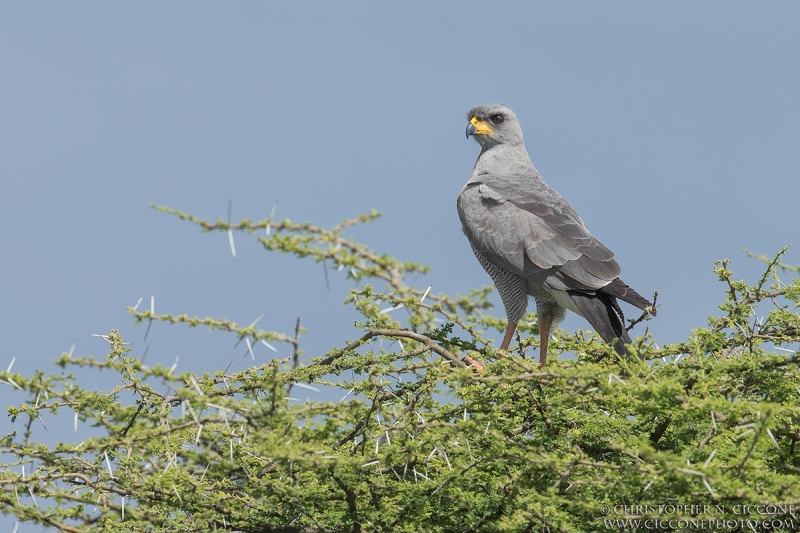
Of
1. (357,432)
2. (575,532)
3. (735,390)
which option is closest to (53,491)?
(357,432)

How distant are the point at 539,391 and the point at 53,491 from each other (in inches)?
90.7

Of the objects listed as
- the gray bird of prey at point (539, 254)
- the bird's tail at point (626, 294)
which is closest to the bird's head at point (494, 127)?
the gray bird of prey at point (539, 254)

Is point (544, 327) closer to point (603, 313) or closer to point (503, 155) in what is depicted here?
point (603, 313)

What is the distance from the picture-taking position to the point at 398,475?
4008mm

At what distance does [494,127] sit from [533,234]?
1.92m

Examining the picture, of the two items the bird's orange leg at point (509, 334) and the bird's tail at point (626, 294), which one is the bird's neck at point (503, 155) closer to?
the bird's orange leg at point (509, 334)

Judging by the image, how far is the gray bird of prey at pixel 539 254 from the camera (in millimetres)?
5887

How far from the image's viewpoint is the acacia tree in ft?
10.9

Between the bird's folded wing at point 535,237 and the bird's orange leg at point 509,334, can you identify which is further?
the bird's orange leg at point 509,334

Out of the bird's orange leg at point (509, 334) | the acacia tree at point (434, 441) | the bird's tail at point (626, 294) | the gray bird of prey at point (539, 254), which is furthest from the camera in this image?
the bird's orange leg at point (509, 334)

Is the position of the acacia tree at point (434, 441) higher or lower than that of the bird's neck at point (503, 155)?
lower

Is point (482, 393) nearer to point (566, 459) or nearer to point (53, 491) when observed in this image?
point (566, 459)

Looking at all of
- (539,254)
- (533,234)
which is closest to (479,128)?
(533,234)

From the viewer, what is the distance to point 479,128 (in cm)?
812
